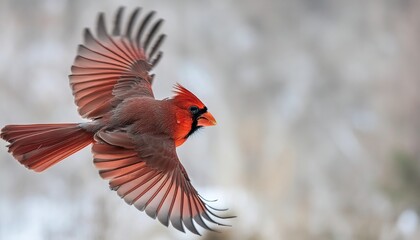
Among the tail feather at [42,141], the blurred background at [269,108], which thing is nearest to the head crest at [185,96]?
the tail feather at [42,141]

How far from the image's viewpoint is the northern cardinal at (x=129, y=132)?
5.56 ft

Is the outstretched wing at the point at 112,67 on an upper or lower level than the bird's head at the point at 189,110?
upper

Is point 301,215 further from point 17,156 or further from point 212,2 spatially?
point 17,156

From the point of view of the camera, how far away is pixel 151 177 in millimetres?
1785

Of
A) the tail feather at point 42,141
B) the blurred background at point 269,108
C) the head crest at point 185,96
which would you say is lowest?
the tail feather at point 42,141

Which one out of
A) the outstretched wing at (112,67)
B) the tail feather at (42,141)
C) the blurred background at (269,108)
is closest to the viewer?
the tail feather at (42,141)

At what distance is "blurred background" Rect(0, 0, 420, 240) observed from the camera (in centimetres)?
451

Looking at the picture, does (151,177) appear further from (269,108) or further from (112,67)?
(269,108)

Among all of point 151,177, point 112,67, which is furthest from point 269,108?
point 151,177

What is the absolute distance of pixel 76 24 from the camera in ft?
16.1

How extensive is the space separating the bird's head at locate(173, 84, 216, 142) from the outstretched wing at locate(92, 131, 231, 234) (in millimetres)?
89

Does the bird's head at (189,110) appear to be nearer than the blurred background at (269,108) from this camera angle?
Yes

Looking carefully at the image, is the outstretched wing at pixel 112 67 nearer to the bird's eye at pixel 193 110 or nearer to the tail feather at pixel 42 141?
the tail feather at pixel 42 141

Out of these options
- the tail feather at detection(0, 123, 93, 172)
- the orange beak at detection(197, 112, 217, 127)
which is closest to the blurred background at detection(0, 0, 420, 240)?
the tail feather at detection(0, 123, 93, 172)
